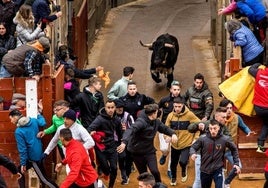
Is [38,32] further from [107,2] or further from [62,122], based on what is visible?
[107,2]

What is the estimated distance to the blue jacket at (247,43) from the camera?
56.1 feet

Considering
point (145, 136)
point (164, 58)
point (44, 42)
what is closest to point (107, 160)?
point (145, 136)

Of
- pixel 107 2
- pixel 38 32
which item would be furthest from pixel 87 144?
pixel 107 2

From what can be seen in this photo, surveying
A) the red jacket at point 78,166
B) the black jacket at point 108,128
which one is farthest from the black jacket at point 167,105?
the red jacket at point 78,166

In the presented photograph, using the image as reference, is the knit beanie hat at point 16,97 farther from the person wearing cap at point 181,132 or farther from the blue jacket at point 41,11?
the person wearing cap at point 181,132

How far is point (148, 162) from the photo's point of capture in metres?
15.5

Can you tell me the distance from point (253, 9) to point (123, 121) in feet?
9.84

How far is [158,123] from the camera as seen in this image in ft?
50.3

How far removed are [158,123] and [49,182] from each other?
1949 millimetres

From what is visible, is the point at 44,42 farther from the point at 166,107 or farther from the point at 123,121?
the point at 166,107

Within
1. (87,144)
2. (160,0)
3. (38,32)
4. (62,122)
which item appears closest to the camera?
(87,144)

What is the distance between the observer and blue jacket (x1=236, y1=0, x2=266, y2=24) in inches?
690

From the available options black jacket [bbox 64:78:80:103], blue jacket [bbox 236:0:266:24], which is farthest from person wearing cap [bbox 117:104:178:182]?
blue jacket [bbox 236:0:266:24]

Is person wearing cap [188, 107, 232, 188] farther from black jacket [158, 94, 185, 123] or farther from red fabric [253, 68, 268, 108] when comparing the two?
black jacket [158, 94, 185, 123]
